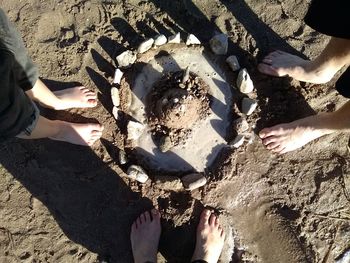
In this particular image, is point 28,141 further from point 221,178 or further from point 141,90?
point 221,178

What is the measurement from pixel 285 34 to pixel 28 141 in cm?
180

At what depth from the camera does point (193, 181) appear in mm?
2629

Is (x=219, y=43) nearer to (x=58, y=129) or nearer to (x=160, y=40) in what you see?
(x=160, y=40)

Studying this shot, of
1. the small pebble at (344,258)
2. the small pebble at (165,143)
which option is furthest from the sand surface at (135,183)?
the small pebble at (165,143)

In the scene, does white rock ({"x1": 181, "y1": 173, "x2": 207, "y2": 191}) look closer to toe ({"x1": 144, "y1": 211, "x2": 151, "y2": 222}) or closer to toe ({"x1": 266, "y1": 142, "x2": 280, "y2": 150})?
toe ({"x1": 144, "y1": 211, "x2": 151, "y2": 222})

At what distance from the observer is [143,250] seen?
260cm

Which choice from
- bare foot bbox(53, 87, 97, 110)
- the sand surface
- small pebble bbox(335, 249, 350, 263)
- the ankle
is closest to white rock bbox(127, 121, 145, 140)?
the sand surface

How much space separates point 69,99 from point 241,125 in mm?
1079

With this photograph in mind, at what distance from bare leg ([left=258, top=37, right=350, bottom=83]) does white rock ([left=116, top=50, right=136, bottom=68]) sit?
812 mm

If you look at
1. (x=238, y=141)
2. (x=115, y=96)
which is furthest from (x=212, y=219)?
(x=115, y=96)

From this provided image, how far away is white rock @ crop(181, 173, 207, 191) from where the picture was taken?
2625mm

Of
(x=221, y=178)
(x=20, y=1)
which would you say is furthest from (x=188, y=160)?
(x=20, y=1)

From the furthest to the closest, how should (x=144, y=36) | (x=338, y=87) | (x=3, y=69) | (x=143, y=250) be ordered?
(x=144, y=36), (x=143, y=250), (x=338, y=87), (x=3, y=69)

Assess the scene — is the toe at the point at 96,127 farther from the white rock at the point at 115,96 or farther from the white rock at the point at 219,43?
the white rock at the point at 219,43
